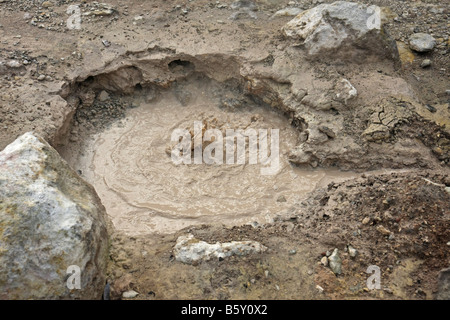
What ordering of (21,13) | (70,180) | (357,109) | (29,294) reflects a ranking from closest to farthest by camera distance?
(29,294) < (70,180) < (357,109) < (21,13)

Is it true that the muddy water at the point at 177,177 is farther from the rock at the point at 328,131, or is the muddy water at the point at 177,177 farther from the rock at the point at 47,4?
the rock at the point at 47,4

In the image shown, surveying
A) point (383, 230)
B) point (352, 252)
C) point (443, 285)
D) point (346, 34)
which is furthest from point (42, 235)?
point (346, 34)

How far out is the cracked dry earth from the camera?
363cm

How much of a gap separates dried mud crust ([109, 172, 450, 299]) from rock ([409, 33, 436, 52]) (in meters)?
2.68

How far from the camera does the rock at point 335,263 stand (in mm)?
3645

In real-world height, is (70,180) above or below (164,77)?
below

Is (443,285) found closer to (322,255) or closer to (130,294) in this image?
(322,255)

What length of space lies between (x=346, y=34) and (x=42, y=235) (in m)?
4.70

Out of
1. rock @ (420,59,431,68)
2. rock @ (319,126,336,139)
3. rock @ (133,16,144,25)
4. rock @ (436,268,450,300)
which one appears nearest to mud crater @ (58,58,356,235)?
rock @ (319,126,336,139)

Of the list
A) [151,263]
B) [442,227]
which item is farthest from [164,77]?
[442,227]

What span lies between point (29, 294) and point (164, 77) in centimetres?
394

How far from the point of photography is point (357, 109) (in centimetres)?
549

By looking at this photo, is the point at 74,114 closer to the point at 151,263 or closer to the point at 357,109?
the point at 151,263

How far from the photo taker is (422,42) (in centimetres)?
610
